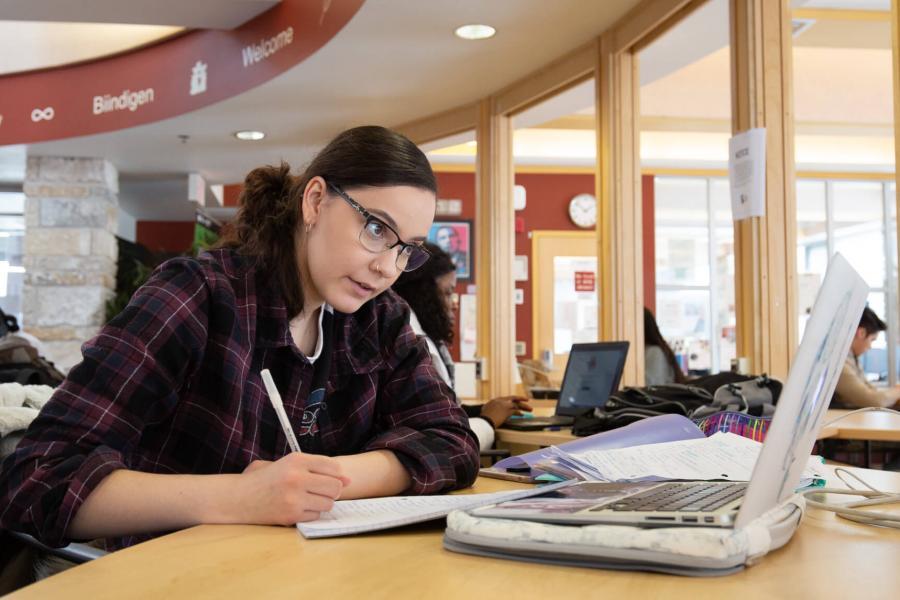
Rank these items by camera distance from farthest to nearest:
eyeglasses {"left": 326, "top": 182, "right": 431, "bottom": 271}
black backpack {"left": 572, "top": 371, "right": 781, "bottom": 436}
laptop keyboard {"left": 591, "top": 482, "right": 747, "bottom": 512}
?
black backpack {"left": 572, "top": 371, "right": 781, "bottom": 436}, eyeglasses {"left": 326, "top": 182, "right": 431, "bottom": 271}, laptop keyboard {"left": 591, "top": 482, "right": 747, "bottom": 512}

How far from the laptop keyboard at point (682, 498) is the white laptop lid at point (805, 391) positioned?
6 cm

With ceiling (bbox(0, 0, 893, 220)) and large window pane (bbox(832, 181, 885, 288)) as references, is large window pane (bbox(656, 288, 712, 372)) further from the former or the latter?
large window pane (bbox(832, 181, 885, 288))

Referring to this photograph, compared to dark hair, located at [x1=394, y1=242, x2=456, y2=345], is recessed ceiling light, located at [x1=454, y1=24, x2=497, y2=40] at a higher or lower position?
higher

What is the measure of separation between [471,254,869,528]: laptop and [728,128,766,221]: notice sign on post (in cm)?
Answer: 232

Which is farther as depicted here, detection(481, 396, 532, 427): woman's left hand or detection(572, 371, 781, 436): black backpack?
detection(481, 396, 532, 427): woman's left hand

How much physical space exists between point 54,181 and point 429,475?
251 inches

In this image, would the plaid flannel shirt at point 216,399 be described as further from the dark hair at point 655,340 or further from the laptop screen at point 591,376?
the dark hair at point 655,340

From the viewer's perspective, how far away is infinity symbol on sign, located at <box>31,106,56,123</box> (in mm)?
6105

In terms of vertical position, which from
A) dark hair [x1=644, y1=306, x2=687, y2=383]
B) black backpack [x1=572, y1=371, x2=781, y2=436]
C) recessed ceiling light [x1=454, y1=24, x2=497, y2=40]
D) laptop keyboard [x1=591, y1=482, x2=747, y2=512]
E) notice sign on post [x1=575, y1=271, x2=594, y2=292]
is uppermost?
recessed ceiling light [x1=454, y1=24, x2=497, y2=40]

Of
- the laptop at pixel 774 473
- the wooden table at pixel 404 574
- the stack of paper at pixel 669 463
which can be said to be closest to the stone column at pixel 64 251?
the stack of paper at pixel 669 463

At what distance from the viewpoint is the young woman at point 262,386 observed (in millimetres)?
1101

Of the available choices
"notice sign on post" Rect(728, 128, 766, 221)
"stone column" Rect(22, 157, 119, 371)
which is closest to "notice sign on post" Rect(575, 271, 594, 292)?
"stone column" Rect(22, 157, 119, 371)

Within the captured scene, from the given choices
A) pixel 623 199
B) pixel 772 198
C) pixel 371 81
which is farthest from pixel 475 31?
pixel 772 198

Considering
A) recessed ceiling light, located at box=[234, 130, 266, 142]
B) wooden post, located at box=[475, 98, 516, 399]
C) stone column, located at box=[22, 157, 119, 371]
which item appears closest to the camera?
wooden post, located at box=[475, 98, 516, 399]
